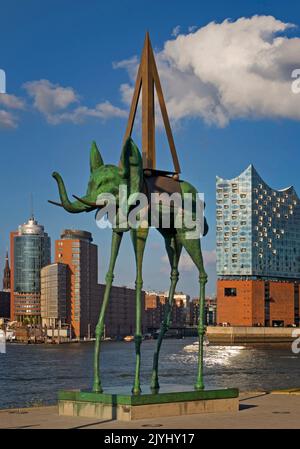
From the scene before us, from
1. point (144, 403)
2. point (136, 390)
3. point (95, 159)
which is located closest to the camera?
point (144, 403)

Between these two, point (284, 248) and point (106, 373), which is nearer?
point (106, 373)

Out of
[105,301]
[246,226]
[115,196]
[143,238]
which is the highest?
[246,226]

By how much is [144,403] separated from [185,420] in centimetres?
112

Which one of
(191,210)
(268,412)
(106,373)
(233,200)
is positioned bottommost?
(106,373)

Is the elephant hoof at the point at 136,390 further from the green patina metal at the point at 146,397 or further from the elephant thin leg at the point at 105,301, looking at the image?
the elephant thin leg at the point at 105,301

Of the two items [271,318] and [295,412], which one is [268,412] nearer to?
[295,412]

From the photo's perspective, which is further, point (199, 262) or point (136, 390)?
point (199, 262)

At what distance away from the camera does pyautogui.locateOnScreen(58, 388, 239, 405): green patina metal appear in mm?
21172

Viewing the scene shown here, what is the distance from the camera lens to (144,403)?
21.3 m

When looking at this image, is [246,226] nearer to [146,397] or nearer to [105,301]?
[105,301]

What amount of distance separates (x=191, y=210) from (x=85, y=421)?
7.14 metres

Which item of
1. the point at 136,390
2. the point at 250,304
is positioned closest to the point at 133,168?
the point at 136,390

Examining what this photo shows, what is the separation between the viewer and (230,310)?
566ft
